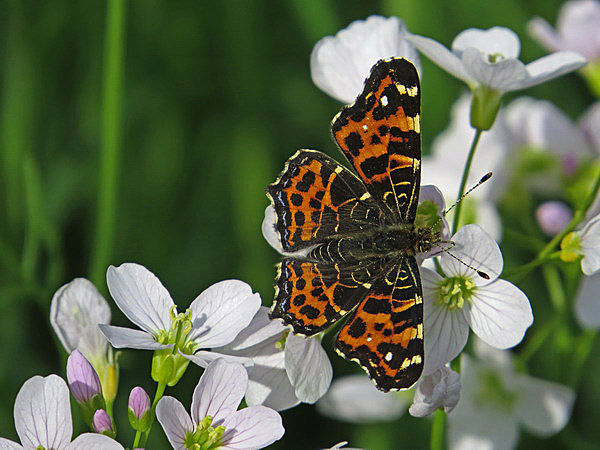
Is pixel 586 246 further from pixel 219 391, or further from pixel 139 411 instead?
pixel 139 411

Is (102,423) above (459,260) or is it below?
below

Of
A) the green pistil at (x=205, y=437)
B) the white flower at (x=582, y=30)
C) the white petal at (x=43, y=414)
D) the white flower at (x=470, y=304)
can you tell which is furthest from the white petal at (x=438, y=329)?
the white flower at (x=582, y=30)

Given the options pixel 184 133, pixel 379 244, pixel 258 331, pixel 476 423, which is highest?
pixel 184 133

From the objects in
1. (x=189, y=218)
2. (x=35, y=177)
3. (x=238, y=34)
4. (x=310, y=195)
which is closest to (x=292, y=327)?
(x=310, y=195)

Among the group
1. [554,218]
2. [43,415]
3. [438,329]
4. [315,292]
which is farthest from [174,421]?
[554,218]

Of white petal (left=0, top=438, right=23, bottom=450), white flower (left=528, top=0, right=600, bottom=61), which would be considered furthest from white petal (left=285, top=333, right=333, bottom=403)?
white flower (left=528, top=0, right=600, bottom=61)

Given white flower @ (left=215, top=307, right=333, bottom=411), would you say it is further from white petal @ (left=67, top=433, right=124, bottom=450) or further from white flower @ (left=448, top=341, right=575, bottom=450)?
white flower @ (left=448, top=341, right=575, bottom=450)

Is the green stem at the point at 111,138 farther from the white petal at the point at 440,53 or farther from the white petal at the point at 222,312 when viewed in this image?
the white petal at the point at 440,53
